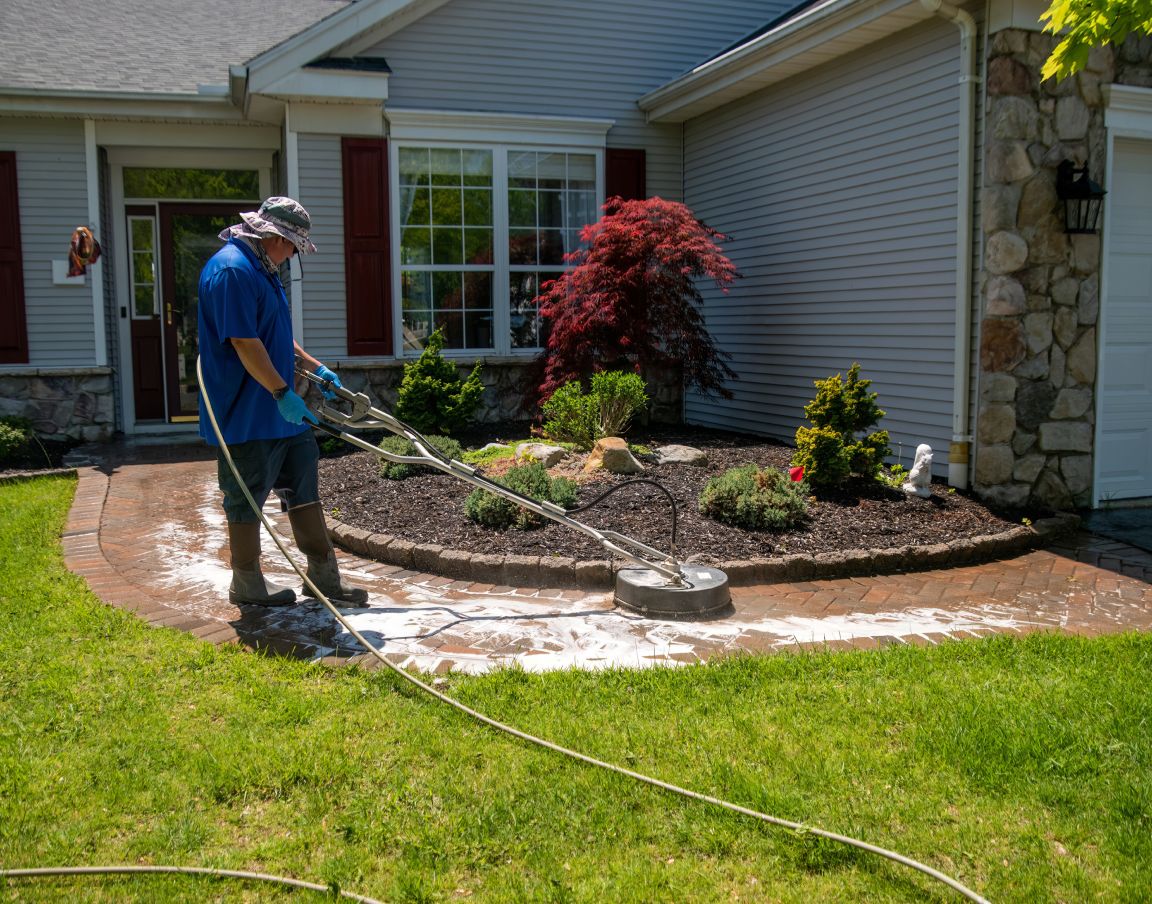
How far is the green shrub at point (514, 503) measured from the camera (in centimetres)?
611

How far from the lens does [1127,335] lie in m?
7.35

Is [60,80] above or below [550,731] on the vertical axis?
above

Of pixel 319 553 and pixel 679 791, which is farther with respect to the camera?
pixel 319 553

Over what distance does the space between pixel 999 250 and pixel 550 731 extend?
502cm

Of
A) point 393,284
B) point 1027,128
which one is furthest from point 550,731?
point 393,284

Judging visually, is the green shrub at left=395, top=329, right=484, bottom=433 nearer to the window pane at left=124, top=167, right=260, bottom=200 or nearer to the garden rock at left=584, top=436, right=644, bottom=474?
the garden rock at left=584, top=436, right=644, bottom=474

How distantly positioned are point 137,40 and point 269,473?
912 centimetres

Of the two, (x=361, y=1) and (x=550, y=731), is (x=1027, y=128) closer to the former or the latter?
(x=550, y=731)

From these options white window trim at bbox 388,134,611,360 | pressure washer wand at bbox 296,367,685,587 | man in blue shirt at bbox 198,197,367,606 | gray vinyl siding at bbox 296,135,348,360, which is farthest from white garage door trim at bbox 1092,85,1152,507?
gray vinyl siding at bbox 296,135,348,360

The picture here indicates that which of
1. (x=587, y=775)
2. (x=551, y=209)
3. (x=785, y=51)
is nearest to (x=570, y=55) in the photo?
(x=551, y=209)

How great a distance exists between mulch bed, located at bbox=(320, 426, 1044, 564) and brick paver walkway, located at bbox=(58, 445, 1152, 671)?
0.35m

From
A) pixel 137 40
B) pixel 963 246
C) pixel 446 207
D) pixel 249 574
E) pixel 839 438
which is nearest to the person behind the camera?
pixel 249 574

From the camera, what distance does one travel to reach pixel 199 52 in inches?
444

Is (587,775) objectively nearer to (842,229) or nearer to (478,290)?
(842,229)
